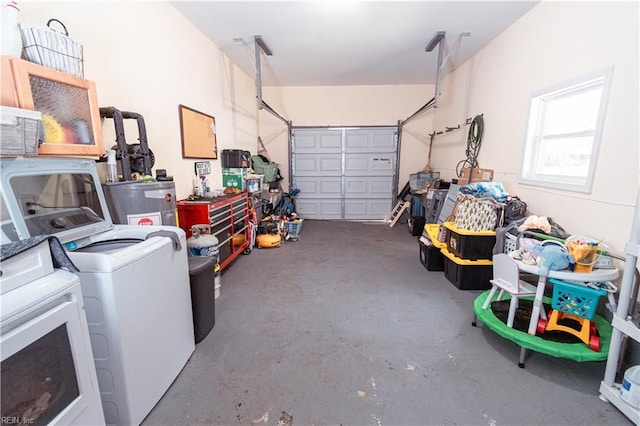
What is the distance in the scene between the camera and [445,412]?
5.01 feet

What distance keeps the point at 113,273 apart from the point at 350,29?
3730 millimetres

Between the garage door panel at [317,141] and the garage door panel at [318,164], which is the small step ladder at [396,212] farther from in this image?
the garage door panel at [317,141]

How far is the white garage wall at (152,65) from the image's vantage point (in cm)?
204

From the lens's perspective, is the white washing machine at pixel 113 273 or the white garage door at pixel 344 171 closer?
the white washing machine at pixel 113 273

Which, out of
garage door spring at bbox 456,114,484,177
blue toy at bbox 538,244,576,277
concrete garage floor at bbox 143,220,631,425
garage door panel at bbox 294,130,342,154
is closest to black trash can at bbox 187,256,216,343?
concrete garage floor at bbox 143,220,631,425

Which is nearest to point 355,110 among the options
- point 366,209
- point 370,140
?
point 370,140

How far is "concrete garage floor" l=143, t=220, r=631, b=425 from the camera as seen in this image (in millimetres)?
1521

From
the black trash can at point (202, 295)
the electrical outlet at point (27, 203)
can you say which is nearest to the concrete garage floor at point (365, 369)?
the black trash can at point (202, 295)

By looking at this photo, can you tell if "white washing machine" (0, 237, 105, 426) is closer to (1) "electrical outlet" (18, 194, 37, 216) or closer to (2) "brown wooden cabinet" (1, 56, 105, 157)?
(1) "electrical outlet" (18, 194, 37, 216)

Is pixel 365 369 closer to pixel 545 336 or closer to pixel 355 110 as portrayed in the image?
pixel 545 336

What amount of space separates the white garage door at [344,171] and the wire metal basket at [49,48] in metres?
5.07

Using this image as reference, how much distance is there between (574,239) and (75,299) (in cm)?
295

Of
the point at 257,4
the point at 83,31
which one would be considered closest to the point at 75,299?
the point at 83,31

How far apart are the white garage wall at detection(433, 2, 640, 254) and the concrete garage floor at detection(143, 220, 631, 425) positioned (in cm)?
121
